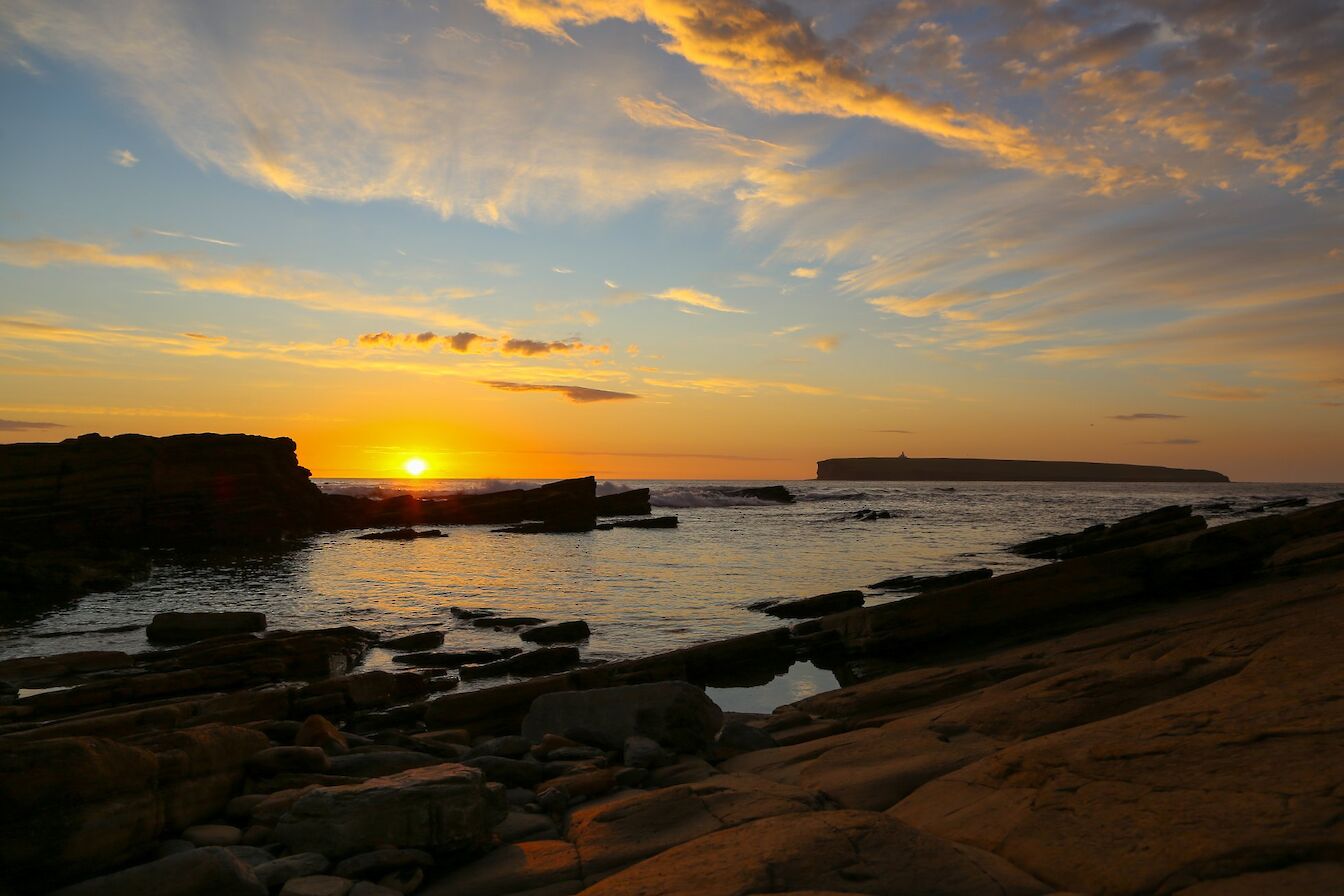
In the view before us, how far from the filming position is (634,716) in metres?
8.68

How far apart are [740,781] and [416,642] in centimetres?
1156

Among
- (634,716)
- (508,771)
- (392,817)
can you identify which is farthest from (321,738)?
(392,817)

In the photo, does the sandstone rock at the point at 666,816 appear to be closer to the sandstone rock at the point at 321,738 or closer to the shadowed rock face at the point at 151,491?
the sandstone rock at the point at 321,738

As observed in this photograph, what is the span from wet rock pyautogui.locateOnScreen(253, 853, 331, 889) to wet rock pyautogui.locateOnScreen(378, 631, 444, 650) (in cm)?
1161

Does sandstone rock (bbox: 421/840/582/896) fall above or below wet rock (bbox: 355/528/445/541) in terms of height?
above

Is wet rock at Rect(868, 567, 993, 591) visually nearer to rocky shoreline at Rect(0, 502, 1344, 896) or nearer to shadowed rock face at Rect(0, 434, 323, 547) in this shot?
rocky shoreline at Rect(0, 502, 1344, 896)

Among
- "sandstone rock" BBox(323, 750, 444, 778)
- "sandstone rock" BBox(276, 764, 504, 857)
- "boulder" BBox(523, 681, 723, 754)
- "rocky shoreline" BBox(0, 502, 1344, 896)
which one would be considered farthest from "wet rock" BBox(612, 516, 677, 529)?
"sandstone rock" BBox(276, 764, 504, 857)

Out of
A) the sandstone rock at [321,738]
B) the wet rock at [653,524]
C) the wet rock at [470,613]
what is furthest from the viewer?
the wet rock at [653,524]

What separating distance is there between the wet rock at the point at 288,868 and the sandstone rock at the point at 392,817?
0.53 feet

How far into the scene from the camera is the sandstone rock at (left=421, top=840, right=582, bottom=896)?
504cm

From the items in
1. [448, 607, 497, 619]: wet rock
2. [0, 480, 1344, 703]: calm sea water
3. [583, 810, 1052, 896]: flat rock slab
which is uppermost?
[583, 810, 1052, 896]: flat rock slab

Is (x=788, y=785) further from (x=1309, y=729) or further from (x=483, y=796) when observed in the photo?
(x=1309, y=729)

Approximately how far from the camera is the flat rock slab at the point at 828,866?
4125 millimetres

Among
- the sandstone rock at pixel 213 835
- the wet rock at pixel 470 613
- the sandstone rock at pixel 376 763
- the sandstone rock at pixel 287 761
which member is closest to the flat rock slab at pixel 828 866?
the sandstone rock at pixel 213 835
